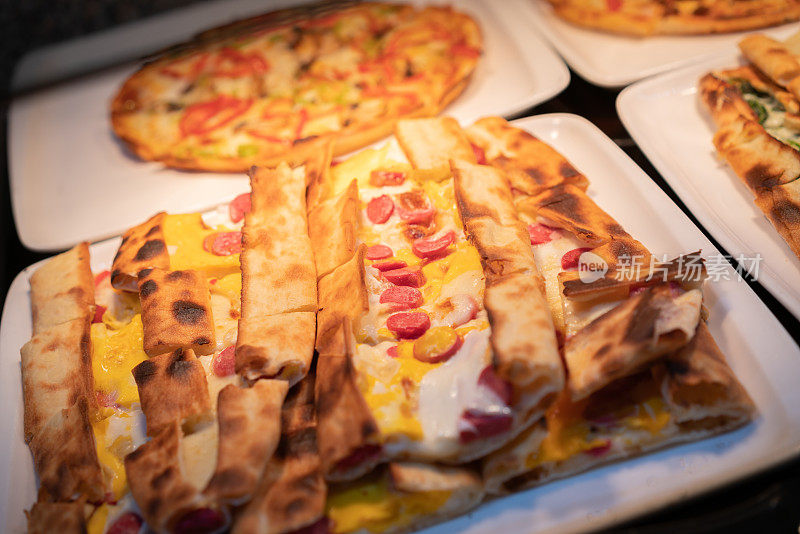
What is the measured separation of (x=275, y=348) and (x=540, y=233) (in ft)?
4.39

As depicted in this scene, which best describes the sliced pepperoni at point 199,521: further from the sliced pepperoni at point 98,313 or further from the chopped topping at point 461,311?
Result: the sliced pepperoni at point 98,313

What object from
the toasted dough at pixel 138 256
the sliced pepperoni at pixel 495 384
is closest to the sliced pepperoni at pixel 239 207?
the toasted dough at pixel 138 256

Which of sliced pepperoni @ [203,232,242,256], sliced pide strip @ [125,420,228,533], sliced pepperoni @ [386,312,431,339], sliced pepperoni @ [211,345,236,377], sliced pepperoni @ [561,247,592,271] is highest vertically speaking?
sliced pepperoni @ [203,232,242,256]

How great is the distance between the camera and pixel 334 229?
300 centimetres

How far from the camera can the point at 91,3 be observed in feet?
17.6

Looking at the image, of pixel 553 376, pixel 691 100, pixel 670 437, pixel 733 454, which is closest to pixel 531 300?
pixel 553 376

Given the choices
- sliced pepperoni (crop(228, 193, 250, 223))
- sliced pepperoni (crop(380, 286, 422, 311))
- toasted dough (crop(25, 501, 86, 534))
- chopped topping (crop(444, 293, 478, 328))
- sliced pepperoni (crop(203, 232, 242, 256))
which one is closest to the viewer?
toasted dough (crop(25, 501, 86, 534))

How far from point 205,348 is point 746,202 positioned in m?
2.70

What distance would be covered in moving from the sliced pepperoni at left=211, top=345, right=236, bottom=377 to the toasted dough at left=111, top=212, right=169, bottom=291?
0.64 meters

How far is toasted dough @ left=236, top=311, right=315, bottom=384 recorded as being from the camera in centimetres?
245

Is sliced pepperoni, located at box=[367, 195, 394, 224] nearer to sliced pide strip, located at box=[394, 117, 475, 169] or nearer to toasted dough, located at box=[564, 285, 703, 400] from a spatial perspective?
sliced pide strip, located at box=[394, 117, 475, 169]

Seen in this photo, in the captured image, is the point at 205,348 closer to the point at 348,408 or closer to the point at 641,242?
the point at 348,408

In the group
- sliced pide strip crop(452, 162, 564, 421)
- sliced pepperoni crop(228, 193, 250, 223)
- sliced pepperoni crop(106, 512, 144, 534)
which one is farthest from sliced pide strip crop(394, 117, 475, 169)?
sliced pepperoni crop(106, 512, 144, 534)

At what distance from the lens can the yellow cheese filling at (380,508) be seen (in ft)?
7.05
